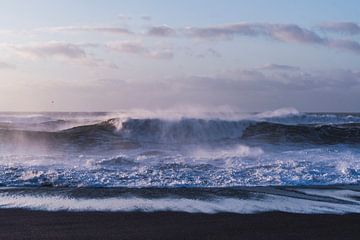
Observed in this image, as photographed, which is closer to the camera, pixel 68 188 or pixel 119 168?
pixel 68 188

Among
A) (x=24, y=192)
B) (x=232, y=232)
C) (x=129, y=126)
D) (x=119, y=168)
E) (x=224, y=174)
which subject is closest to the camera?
(x=232, y=232)

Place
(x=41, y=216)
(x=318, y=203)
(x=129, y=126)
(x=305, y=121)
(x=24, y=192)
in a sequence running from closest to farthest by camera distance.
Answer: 1. (x=41, y=216)
2. (x=318, y=203)
3. (x=24, y=192)
4. (x=129, y=126)
5. (x=305, y=121)

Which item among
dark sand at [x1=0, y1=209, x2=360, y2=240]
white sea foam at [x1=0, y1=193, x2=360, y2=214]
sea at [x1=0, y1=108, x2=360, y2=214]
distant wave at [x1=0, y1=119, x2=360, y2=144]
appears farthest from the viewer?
distant wave at [x1=0, y1=119, x2=360, y2=144]

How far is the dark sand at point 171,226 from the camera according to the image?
668 centimetres

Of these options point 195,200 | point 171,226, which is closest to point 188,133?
point 195,200

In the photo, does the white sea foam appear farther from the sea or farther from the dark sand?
the dark sand

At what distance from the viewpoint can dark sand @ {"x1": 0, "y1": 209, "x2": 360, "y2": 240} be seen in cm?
668

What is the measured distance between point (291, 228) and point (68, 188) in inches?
196

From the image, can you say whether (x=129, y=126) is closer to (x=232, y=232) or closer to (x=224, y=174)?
(x=224, y=174)

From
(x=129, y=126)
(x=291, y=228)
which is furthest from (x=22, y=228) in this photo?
(x=129, y=126)

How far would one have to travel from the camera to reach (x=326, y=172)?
12586mm

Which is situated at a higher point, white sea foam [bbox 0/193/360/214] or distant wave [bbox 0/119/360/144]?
white sea foam [bbox 0/193/360/214]

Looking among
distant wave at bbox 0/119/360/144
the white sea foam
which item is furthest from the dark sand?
distant wave at bbox 0/119/360/144

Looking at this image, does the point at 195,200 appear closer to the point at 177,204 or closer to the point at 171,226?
the point at 177,204
